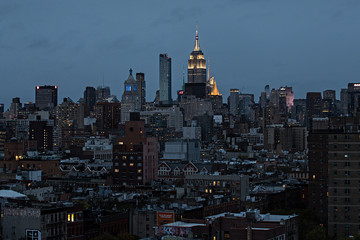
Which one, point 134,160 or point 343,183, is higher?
point 134,160

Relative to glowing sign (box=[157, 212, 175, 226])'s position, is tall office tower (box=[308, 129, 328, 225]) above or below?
above

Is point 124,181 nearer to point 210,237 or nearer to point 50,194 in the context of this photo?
point 50,194

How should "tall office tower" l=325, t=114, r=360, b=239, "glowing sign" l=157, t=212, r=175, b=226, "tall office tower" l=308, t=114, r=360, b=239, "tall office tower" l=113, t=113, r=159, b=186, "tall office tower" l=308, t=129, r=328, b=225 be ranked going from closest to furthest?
"glowing sign" l=157, t=212, r=175, b=226 < "tall office tower" l=308, t=114, r=360, b=239 < "tall office tower" l=325, t=114, r=360, b=239 < "tall office tower" l=308, t=129, r=328, b=225 < "tall office tower" l=113, t=113, r=159, b=186

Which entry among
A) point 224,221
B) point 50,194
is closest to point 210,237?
point 224,221

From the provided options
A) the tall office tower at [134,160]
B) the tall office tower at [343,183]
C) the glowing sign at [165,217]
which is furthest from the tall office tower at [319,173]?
the tall office tower at [134,160]

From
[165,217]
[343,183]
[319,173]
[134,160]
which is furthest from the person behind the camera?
[134,160]

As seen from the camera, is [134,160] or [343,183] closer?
[343,183]

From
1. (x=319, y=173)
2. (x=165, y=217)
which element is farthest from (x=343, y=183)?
(x=165, y=217)

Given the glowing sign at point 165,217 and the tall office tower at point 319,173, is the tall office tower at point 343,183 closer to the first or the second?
the tall office tower at point 319,173

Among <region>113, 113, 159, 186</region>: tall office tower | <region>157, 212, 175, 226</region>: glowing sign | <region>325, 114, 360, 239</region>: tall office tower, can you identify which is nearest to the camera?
<region>157, 212, 175, 226</region>: glowing sign

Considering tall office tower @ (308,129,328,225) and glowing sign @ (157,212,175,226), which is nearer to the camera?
glowing sign @ (157,212,175,226)

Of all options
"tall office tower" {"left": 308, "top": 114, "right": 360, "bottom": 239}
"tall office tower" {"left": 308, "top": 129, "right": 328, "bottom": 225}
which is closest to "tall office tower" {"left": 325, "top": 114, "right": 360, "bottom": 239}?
"tall office tower" {"left": 308, "top": 114, "right": 360, "bottom": 239}

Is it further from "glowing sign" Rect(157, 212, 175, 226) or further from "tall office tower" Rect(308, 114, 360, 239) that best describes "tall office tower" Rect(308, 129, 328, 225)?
"glowing sign" Rect(157, 212, 175, 226)

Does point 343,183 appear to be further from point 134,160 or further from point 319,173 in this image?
point 134,160
